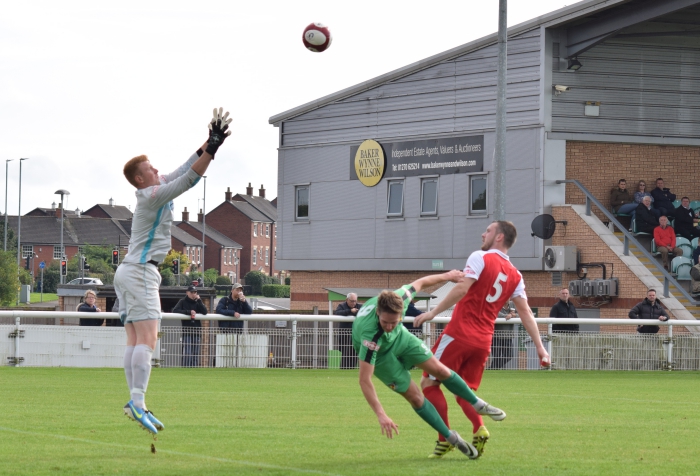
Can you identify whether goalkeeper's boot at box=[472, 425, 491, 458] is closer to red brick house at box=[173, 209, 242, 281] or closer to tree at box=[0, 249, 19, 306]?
tree at box=[0, 249, 19, 306]

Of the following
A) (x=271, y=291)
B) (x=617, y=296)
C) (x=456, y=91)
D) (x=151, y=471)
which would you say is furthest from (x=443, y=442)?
(x=271, y=291)

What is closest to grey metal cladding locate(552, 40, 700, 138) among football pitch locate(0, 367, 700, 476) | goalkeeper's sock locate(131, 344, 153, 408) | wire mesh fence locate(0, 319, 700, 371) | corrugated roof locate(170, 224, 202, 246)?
wire mesh fence locate(0, 319, 700, 371)

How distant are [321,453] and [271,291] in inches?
4090

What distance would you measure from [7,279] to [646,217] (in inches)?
2351

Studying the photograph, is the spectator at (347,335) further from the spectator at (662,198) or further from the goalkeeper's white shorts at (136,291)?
the goalkeeper's white shorts at (136,291)

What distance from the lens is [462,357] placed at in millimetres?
8719

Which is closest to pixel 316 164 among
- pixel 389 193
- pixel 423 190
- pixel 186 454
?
pixel 389 193

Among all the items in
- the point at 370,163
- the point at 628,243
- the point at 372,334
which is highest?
the point at 370,163

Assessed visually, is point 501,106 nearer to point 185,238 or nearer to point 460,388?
point 460,388

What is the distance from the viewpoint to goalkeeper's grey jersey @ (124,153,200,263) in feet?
27.9

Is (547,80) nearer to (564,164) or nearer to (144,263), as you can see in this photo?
(564,164)

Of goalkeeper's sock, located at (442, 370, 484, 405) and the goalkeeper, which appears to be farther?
the goalkeeper

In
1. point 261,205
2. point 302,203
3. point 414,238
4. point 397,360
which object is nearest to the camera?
point 397,360

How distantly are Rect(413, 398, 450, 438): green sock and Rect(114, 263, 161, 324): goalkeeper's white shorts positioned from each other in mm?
2155
